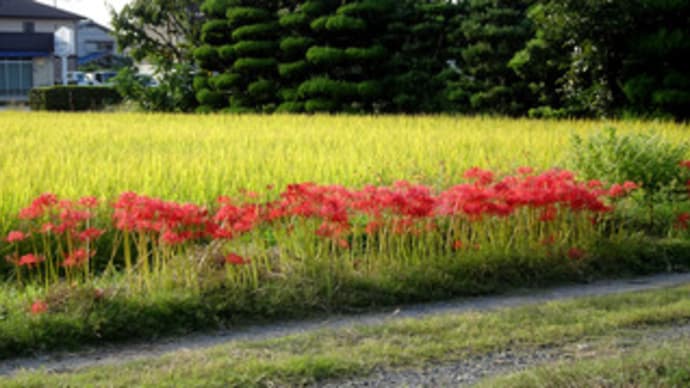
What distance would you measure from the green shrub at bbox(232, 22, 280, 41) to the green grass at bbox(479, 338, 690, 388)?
2201 centimetres

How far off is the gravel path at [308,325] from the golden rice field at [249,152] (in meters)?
2.57

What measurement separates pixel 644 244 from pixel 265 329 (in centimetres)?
398

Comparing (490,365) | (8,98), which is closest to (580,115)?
(490,365)

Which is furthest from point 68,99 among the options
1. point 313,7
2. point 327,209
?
A: point 327,209

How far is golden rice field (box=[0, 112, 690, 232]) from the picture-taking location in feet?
30.3

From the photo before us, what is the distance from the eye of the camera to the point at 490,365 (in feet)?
15.7

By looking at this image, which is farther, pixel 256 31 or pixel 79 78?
pixel 79 78

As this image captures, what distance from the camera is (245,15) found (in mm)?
25875

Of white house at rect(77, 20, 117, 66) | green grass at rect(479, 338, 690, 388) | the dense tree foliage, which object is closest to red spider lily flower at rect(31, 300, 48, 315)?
green grass at rect(479, 338, 690, 388)

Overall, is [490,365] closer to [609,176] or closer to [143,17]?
[609,176]

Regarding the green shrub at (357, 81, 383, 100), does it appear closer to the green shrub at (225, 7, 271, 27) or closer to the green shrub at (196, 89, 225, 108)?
the green shrub at (225, 7, 271, 27)

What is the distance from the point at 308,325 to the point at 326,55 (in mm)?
18873

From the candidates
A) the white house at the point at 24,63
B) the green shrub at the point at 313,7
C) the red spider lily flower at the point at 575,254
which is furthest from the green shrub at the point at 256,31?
the white house at the point at 24,63

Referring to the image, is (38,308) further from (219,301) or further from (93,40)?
(93,40)
